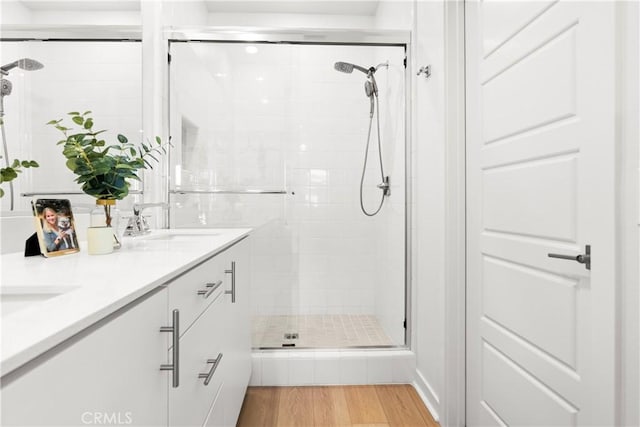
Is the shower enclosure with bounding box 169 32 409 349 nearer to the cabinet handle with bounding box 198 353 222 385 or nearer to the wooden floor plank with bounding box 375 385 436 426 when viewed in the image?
the wooden floor plank with bounding box 375 385 436 426

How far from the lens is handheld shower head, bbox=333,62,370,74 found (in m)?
2.41

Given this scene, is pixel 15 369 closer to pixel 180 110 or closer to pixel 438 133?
pixel 438 133

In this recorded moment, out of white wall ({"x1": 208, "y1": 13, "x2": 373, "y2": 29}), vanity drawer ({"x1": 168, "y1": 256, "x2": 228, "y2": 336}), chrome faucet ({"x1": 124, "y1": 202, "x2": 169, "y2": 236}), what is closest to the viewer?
vanity drawer ({"x1": 168, "y1": 256, "x2": 228, "y2": 336})

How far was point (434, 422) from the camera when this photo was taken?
1610 mm

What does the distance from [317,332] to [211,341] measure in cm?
132

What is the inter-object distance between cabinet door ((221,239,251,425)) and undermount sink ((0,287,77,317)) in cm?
58

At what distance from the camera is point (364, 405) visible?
5.74 ft

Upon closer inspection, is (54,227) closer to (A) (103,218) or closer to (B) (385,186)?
(A) (103,218)

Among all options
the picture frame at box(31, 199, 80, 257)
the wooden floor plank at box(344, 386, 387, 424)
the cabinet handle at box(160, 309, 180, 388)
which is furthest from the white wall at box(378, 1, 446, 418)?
the picture frame at box(31, 199, 80, 257)

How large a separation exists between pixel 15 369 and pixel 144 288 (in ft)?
0.77

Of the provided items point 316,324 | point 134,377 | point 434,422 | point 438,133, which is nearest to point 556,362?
point 434,422

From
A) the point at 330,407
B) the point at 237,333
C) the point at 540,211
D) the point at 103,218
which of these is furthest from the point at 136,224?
the point at 540,211

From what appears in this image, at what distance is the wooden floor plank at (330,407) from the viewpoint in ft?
5.30

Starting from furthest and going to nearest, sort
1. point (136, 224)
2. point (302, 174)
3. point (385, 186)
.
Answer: point (302, 174), point (385, 186), point (136, 224)
